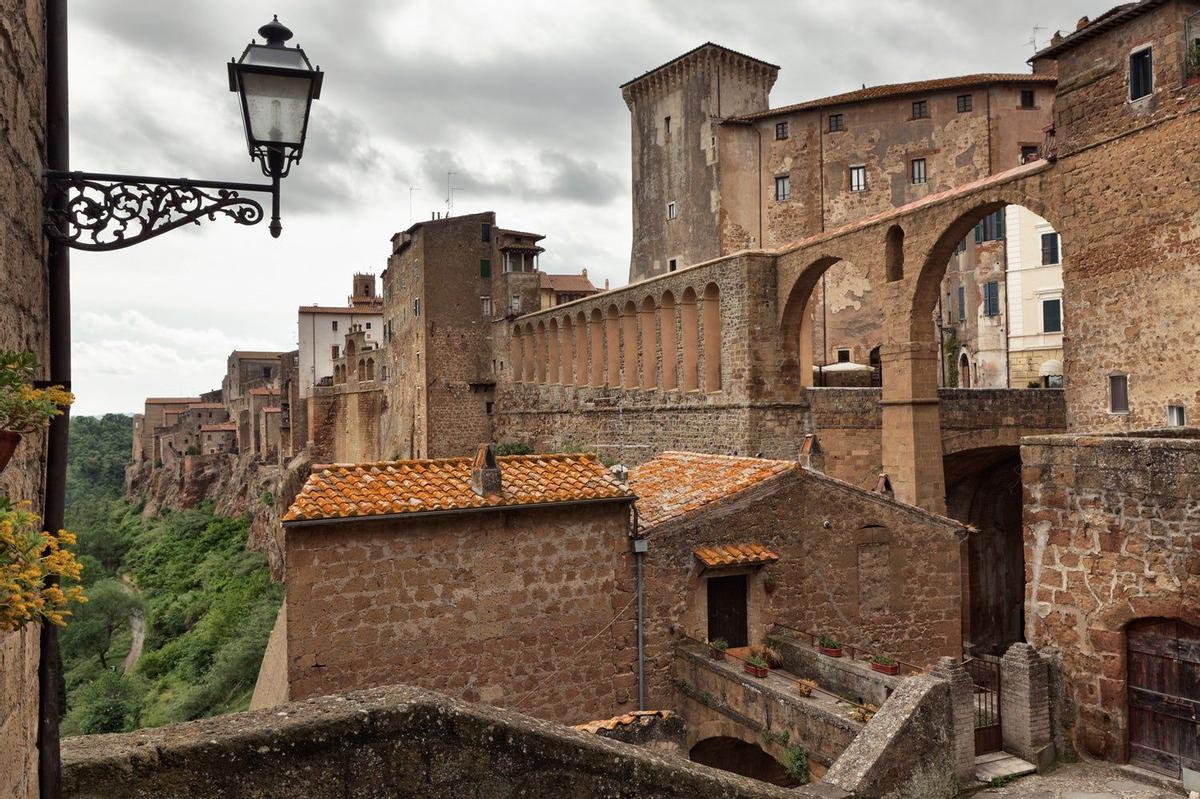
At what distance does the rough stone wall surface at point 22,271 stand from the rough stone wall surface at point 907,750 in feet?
19.8

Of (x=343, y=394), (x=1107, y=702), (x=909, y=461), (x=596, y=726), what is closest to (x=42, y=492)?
(x=596, y=726)

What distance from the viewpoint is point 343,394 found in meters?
57.4

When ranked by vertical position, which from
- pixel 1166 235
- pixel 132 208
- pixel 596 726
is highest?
pixel 1166 235

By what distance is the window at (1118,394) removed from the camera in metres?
16.4

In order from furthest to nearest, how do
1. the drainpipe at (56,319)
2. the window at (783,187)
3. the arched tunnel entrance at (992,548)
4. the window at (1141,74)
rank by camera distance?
the window at (783,187), the arched tunnel entrance at (992,548), the window at (1141,74), the drainpipe at (56,319)

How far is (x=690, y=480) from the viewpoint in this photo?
13.3 m

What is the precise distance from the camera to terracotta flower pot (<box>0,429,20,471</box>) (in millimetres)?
2129

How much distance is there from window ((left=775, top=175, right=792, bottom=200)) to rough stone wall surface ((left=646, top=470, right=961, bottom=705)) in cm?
2844

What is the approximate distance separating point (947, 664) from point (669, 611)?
394cm

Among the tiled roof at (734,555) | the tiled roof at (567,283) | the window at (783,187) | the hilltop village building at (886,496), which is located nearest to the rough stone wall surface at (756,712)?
the hilltop village building at (886,496)

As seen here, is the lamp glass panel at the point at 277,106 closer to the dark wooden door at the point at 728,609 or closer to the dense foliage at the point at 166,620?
the dark wooden door at the point at 728,609

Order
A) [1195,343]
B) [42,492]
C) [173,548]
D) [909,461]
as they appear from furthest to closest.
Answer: [173,548]
[909,461]
[1195,343]
[42,492]

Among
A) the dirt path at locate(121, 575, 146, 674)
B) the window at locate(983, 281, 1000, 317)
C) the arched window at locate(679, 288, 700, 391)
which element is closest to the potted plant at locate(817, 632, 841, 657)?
the arched window at locate(679, 288, 700, 391)

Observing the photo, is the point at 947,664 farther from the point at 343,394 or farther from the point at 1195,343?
the point at 343,394
